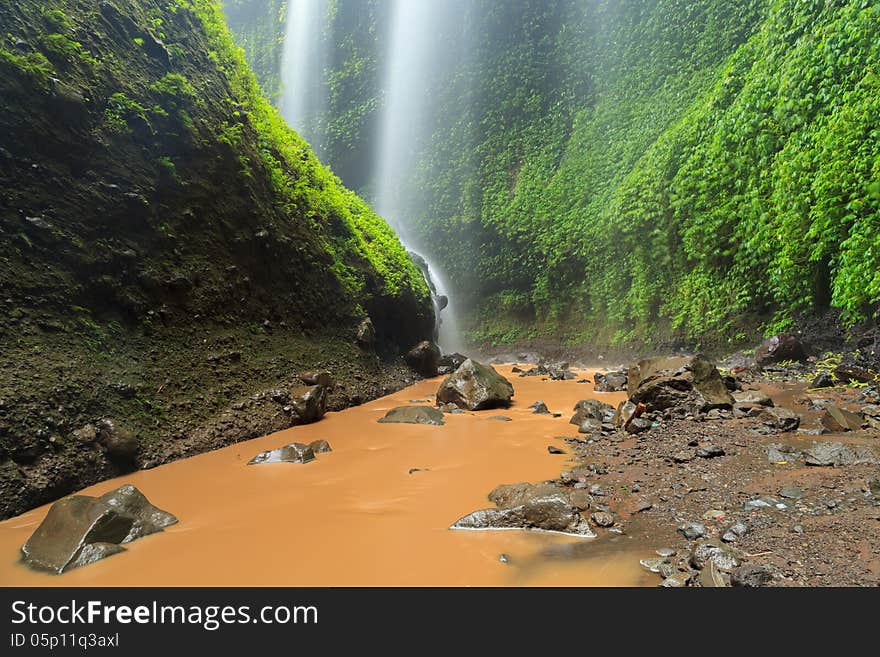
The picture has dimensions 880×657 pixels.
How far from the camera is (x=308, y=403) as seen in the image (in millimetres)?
5707

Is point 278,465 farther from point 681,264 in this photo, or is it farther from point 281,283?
point 681,264

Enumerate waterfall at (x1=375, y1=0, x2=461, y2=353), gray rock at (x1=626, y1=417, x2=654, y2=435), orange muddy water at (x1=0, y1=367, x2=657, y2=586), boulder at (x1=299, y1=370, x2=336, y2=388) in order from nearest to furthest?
orange muddy water at (x1=0, y1=367, x2=657, y2=586) < gray rock at (x1=626, y1=417, x2=654, y2=435) < boulder at (x1=299, y1=370, x2=336, y2=388) < waterfall at (x1=375, y1=0, x2=461, y2=353)

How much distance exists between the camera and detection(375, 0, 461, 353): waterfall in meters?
24.1

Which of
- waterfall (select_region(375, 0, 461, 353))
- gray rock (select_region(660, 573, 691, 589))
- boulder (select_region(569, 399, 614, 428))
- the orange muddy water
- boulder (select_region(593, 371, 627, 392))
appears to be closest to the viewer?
gray rock (select_region(660, 573, 691, 589))

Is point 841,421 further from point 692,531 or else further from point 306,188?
point 306,188

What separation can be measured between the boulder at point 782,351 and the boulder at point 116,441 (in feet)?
28.1

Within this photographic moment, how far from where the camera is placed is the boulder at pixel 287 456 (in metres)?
4.05

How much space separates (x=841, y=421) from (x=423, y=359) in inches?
271

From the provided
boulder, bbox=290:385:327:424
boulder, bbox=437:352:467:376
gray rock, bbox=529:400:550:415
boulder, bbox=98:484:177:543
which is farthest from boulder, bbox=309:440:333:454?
boulder, bbox=437:352:467:376

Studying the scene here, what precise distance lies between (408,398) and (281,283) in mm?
2675

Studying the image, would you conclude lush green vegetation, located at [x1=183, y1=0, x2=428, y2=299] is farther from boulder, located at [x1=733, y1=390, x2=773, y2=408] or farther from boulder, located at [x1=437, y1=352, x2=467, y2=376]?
boulder, located at [x1=733, y1=390, x2=773, y2=408]

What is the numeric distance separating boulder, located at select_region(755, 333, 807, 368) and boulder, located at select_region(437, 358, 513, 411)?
4.33 m

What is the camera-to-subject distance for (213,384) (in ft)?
16.5
